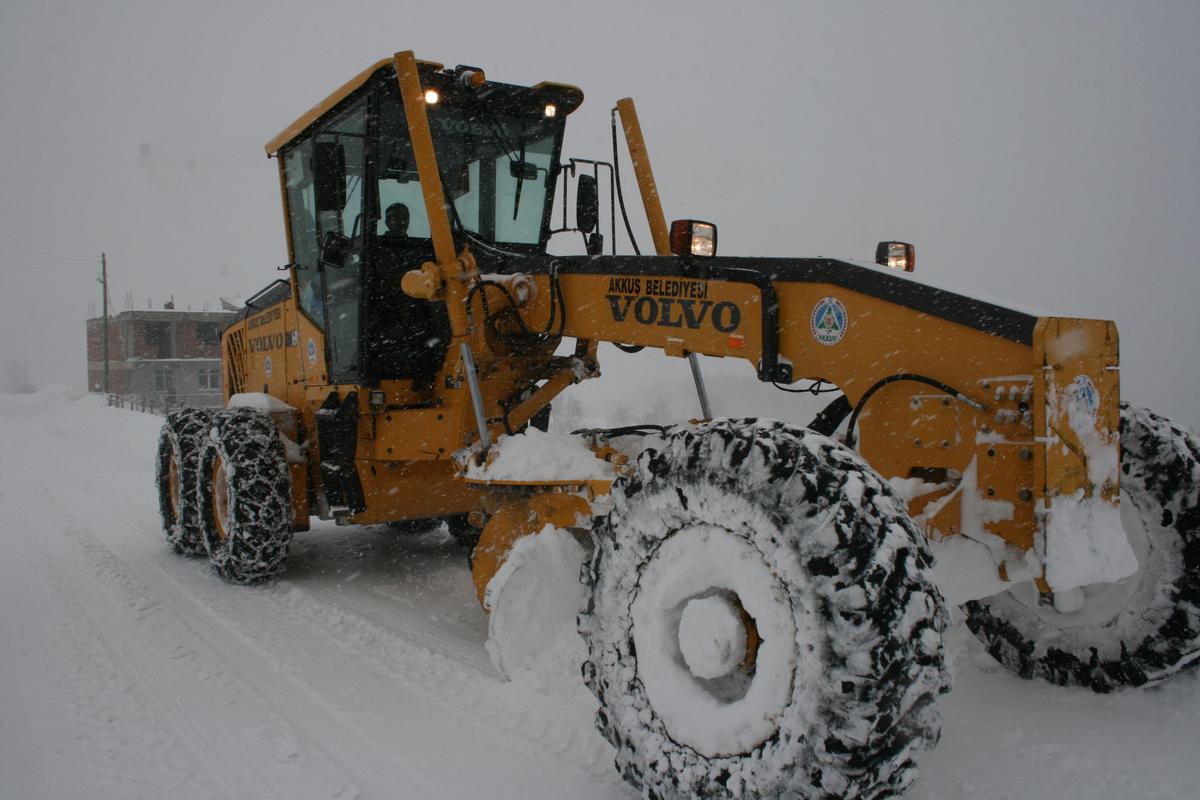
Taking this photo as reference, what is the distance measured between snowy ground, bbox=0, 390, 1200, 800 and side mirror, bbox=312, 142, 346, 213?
103 inches

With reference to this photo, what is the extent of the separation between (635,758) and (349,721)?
155 centimetres

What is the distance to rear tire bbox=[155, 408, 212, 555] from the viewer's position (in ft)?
23.6

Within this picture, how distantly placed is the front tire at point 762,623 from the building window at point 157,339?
157 feet

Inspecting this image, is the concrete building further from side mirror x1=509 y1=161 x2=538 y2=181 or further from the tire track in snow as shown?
side mirror x1=509 y1=161 x2=538 y2=181

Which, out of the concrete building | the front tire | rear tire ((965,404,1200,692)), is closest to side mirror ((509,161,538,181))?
the front tire

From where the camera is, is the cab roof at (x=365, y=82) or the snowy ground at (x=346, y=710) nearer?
the snowy ground at (x=346, y=710)

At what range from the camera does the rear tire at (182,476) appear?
7195 mm

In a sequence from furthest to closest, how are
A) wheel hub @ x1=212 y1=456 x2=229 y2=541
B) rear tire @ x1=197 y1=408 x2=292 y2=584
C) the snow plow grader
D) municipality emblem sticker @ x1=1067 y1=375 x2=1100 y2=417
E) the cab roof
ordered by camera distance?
wheel hub @ x1=212 y1=456 x2=229 y2=541 < rear tire @ x1=197 y1=408 x2=292 y2=584 < the cab roof < municipality emblem sticker @ x1=1067 y1=375 x2=1100 y2=417 < the snow plow grader

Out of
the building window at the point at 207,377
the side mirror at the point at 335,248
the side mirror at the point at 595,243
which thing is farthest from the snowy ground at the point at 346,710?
the building window at the point at 207,377

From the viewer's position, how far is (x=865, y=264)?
10.7 ft

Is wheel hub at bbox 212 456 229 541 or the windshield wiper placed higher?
the windshield wiper

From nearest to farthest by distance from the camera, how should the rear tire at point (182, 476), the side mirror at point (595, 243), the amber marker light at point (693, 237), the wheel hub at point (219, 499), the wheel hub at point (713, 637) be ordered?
1. the wheel hub at point (713, 637)
2. the amber marker light at point (693, 237)
3. the side mirror at point (595, 243)
4. the wheel hub at point (219, 499)
5. the rear tire at point (182, 476)

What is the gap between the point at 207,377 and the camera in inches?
1750

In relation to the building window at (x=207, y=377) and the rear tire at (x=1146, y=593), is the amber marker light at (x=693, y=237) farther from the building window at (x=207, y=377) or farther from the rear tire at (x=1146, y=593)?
the building window at (x=207, y=377)
